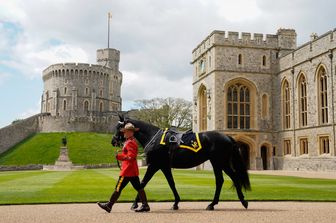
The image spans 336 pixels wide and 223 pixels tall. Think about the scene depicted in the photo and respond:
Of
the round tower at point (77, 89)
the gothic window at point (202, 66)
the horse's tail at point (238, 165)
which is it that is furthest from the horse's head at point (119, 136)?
the round tower at point (77, 89)

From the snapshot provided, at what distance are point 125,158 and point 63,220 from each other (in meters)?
1.72

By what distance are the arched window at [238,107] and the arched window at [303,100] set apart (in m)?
5.19

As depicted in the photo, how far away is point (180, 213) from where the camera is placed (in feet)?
25.8

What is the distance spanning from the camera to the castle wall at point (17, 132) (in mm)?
63031

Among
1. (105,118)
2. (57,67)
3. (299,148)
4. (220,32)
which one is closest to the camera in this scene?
(299,148)

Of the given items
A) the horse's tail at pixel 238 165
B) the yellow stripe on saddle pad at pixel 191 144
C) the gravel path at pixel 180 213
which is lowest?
the gravel path at pixel 180 213

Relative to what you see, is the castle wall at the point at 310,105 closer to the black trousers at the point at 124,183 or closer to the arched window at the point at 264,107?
the arched window at the point at 264,107

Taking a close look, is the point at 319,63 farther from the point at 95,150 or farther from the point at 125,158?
the point at 95,150

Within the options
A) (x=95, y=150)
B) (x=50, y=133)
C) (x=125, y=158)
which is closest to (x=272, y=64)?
(x=95, y=150)

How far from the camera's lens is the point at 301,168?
33.4 metres

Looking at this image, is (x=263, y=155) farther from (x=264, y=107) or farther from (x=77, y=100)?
(x=77, y=100)

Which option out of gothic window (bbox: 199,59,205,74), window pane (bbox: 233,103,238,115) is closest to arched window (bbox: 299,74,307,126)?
window pane (bbox: 233,103,238,115)

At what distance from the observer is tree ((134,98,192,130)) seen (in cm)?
6291

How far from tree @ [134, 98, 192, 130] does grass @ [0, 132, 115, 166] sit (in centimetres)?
750
